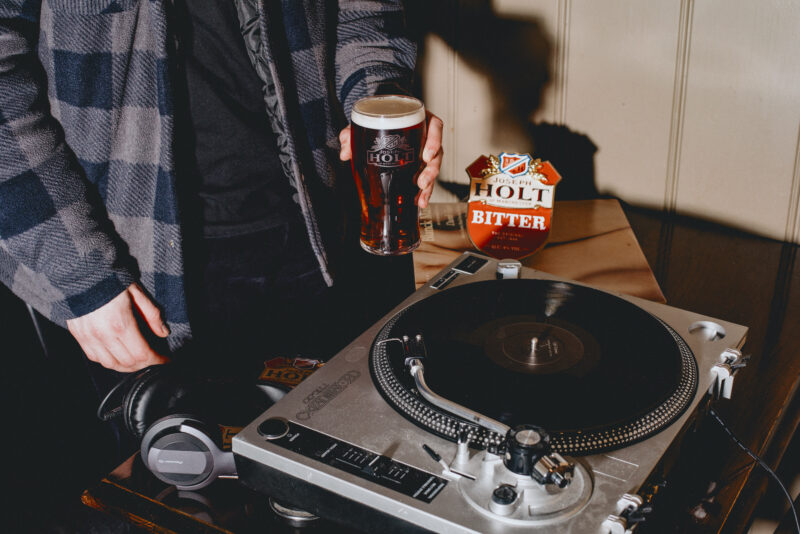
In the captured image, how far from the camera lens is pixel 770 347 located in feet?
4.10

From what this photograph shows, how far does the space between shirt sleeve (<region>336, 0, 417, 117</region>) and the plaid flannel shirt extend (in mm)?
14

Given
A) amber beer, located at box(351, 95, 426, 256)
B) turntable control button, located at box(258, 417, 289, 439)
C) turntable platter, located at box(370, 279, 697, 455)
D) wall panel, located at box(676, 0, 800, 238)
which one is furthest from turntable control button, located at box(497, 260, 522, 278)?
wall panel, located at box(676, 0, 800, 238)

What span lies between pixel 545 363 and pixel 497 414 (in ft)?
0.44

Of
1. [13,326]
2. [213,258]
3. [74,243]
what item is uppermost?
[74,243]

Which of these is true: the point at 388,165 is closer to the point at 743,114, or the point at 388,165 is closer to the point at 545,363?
A: the point at 545,363

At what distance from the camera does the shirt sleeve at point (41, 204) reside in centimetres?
106

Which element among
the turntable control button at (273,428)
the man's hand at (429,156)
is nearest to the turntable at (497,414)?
the turntable control button at (273,428)

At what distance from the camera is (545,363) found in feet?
3.00

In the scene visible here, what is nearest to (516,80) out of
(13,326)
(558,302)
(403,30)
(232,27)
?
(403,30)

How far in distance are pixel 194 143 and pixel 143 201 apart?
0.43 ft

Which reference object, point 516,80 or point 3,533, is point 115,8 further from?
point 3,533

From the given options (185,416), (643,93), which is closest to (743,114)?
(643,93)

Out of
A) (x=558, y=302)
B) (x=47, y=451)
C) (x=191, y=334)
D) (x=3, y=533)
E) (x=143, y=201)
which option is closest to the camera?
(x=558, y=302)

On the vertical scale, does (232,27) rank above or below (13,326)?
above
